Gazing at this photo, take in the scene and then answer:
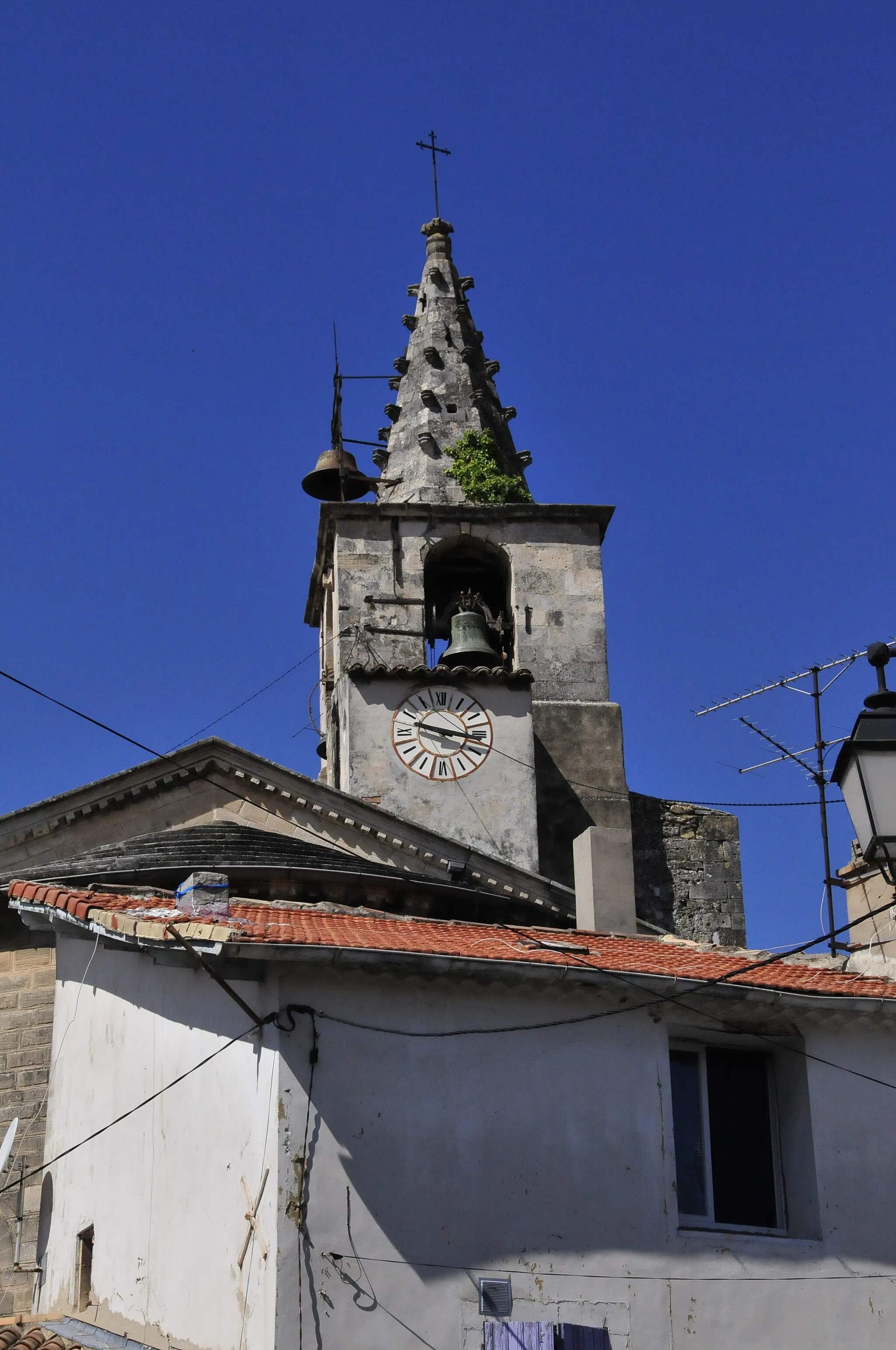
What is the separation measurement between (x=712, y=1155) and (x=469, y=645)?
42.6 feet

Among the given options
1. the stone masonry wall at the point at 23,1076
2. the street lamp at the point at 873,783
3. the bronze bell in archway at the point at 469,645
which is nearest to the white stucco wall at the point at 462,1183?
the stone masonry wall at the point at 23,1076

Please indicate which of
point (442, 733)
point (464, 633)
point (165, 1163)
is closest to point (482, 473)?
point (464, 633)

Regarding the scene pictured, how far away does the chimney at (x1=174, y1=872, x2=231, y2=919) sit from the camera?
1132cm

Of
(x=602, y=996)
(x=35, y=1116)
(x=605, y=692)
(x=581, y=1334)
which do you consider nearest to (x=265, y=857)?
(x=35, y=1116)

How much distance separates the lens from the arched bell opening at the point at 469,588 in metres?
25.1

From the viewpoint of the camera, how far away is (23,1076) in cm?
1465

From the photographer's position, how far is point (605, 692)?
81.5 feet

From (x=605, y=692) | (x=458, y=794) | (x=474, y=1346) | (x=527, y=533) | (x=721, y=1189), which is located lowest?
(x=474, y=1346)

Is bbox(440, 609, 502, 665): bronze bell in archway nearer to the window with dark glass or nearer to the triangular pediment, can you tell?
the triangular pediment

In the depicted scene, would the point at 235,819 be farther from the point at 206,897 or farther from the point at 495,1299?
the point at 495,1299

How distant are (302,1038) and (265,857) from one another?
5.97 meters

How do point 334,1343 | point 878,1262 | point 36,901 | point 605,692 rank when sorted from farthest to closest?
1. point 605,692
2. point 36,901
3. point 878,1262
4. point 334,1343

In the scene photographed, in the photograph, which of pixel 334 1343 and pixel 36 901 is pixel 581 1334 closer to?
pixel 334 1343

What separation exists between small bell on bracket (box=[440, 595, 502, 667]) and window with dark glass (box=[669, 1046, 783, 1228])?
1235cm
